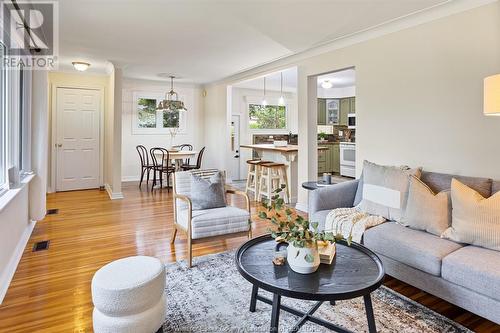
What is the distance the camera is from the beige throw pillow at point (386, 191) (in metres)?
2.85

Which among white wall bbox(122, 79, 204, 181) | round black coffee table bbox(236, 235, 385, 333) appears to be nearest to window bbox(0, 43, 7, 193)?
round black coffee table bbox(236, 235, 385, 333)

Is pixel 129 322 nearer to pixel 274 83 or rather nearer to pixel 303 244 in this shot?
pixel 303 244

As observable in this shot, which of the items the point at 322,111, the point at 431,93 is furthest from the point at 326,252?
the point at 322,111

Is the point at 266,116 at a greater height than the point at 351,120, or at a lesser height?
greater

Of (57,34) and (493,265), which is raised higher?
(57,34)

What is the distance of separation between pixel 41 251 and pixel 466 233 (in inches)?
155

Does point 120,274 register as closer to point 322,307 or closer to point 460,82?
point 322,307

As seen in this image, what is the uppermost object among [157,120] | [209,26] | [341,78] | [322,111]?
[341,78]

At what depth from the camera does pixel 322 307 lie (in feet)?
7.34

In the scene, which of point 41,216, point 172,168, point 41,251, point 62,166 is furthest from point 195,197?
point 62,166

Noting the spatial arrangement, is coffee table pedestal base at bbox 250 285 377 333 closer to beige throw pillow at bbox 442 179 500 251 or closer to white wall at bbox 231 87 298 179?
beige throw pillow at bbox 442 179 500 251

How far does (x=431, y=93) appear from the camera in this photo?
3.22 m

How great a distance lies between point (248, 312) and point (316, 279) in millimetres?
693

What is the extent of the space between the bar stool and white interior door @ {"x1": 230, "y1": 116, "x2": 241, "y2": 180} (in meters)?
2.61
